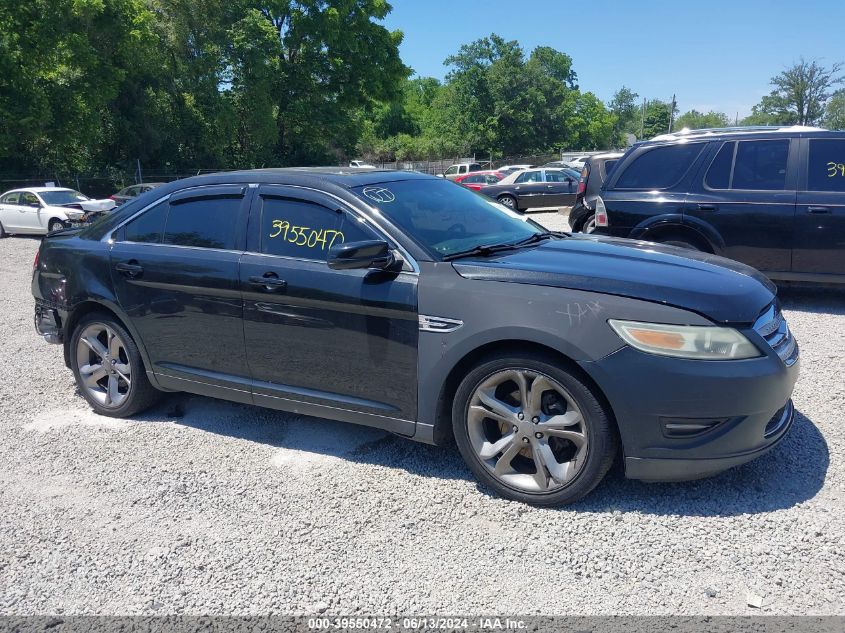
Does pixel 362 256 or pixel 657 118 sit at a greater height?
pixel 657 118

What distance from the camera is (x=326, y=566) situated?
9.66 feet

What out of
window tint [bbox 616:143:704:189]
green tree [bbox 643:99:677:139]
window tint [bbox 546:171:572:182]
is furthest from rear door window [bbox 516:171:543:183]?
green tree [bbox 643:99:677:139]

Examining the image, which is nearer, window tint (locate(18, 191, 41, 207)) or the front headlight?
the front headlight

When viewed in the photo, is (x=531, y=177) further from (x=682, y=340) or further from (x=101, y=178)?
(x=101, y=178)

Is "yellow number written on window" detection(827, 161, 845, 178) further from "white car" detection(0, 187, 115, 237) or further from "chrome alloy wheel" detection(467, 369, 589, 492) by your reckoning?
"white car" detection(0, 187, 115, 237)

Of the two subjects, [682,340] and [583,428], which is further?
[583,428]

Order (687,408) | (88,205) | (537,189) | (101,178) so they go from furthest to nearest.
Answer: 1. (101,178)
2. (537,189)
3. (88,205)
4. (687,408)

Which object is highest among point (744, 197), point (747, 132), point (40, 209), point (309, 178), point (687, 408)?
point (747, 132)

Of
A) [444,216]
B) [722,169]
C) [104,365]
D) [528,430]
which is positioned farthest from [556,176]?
[528,430]

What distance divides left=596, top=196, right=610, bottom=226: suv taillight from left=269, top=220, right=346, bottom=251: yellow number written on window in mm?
4482

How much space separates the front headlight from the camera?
3023 millimetres

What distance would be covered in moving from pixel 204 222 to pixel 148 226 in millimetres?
519

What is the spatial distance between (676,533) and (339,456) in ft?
6.39

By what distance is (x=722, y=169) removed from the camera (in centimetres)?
713
